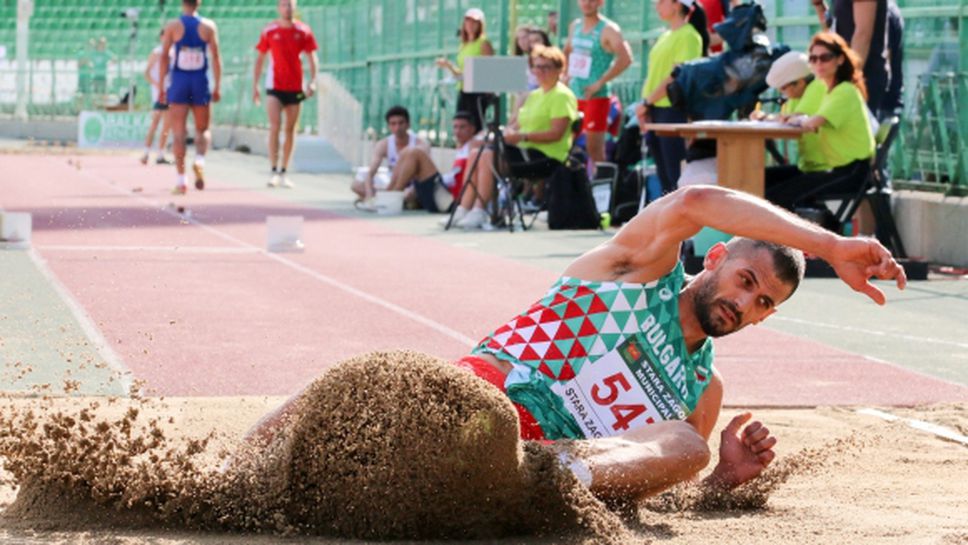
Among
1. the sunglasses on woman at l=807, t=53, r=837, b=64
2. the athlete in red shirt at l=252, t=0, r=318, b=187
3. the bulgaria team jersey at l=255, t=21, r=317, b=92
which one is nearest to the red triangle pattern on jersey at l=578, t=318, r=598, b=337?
the sunglasses on woman at l=807, t=53, r=837, b=64

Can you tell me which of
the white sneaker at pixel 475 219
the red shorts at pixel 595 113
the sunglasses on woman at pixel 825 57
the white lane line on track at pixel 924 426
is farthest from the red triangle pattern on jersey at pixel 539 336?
the red shorts at pixel 595 113

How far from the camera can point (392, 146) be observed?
22.1 meters

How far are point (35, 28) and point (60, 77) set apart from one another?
14.5 feet

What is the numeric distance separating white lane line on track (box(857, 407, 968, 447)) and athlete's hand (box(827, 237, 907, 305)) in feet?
8.29

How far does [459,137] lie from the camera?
808 inches

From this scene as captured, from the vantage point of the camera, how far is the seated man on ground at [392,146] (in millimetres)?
21578

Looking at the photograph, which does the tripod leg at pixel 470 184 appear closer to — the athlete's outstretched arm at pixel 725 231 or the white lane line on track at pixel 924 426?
the white lane line on track at pixel 924 426

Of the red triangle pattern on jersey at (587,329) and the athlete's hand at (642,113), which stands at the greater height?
the red triangle pattern on jersey at (587,329)

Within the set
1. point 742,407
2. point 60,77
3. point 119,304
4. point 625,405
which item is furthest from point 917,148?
point 60,77

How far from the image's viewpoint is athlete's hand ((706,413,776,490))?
5.91 meters

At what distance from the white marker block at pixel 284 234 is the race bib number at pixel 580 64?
Answer: 4299 mm

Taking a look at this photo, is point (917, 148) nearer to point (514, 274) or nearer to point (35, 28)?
point (514, 274)

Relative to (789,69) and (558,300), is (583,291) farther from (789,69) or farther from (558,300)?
(789,69)

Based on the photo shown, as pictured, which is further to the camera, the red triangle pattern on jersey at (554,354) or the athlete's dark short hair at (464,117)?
the athlete's dark short hair at (464,117)
